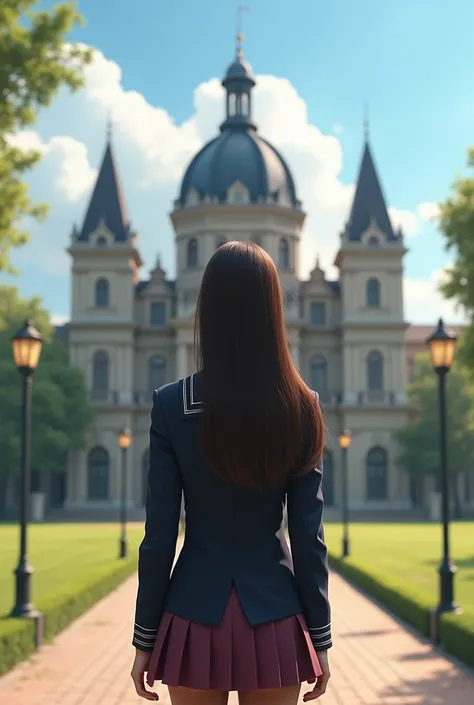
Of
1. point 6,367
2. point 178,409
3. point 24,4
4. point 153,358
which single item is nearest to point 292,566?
point 178,409

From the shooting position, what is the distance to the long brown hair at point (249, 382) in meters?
3.43

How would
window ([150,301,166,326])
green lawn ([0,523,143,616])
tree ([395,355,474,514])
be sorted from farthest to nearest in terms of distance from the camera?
1. window ([150,301,166,326])
2. tree ([395,355,474,514])
3. green lawn ([0,523,143,616])

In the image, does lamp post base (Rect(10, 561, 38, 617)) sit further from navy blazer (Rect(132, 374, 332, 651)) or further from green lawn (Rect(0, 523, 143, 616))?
navy blazer (Rect(132, 374, 332, 651))

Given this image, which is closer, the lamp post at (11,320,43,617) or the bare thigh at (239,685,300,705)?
the bare thigh at (239,685,300,705)

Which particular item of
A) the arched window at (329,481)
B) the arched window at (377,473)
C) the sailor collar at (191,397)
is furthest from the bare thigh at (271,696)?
the arched window at (377,473)

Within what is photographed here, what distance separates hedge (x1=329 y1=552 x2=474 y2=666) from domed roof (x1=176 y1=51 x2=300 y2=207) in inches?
1732

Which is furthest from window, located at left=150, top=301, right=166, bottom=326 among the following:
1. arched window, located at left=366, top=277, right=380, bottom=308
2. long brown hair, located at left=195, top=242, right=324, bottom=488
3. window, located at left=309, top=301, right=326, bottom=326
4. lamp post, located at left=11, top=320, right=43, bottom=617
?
long brown hair, located at left=195, top=242, right=324, bottom=488

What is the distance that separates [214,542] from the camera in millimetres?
3479

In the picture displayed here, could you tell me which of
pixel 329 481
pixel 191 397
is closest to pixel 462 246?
pixel 191 397

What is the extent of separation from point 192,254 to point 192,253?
7 centimetres

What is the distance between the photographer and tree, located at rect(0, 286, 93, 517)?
54.1 metres

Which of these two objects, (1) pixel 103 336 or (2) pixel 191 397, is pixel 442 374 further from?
(1) pixel 103 336

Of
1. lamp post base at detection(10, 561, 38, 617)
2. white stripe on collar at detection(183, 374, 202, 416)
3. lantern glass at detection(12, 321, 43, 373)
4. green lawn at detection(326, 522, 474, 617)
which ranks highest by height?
lantern glass at detection(12, 321, 43, 373)

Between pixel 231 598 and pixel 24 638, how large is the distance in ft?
28.8
